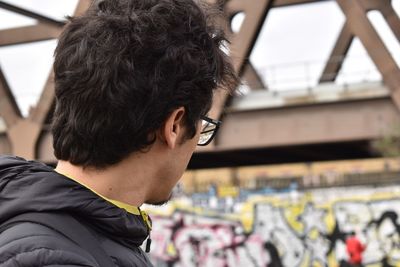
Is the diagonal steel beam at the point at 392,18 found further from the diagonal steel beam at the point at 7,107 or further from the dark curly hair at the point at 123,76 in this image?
the dark curly hair at the point at 123,76

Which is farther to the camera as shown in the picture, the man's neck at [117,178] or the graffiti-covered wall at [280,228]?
the graffiti-covered wall at [280,228]

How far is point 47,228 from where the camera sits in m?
1.26

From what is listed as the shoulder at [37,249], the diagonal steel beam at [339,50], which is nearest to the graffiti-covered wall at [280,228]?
the diagonal steel beam at [339,50]

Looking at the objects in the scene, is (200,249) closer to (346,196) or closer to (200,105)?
(346,196)

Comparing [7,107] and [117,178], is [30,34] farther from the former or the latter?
[117,178]

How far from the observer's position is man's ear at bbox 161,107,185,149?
147 cm

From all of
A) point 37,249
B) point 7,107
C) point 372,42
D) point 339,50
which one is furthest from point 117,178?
point 339,50

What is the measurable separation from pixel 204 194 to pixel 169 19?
14.5 m

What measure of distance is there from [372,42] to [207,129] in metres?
16.3

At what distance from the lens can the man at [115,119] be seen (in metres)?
1.34

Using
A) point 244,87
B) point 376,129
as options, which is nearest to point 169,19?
point 244,87

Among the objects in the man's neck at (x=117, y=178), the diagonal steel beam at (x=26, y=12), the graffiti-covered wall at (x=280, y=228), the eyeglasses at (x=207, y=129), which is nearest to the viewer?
the man's neck at (x=117, y=178)

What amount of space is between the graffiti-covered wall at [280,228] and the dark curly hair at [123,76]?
41.7 ft

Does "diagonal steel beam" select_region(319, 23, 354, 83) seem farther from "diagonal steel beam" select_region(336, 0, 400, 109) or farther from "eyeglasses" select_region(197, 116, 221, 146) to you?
"eyeglasses" select_region(197, 116, 221, 146)
